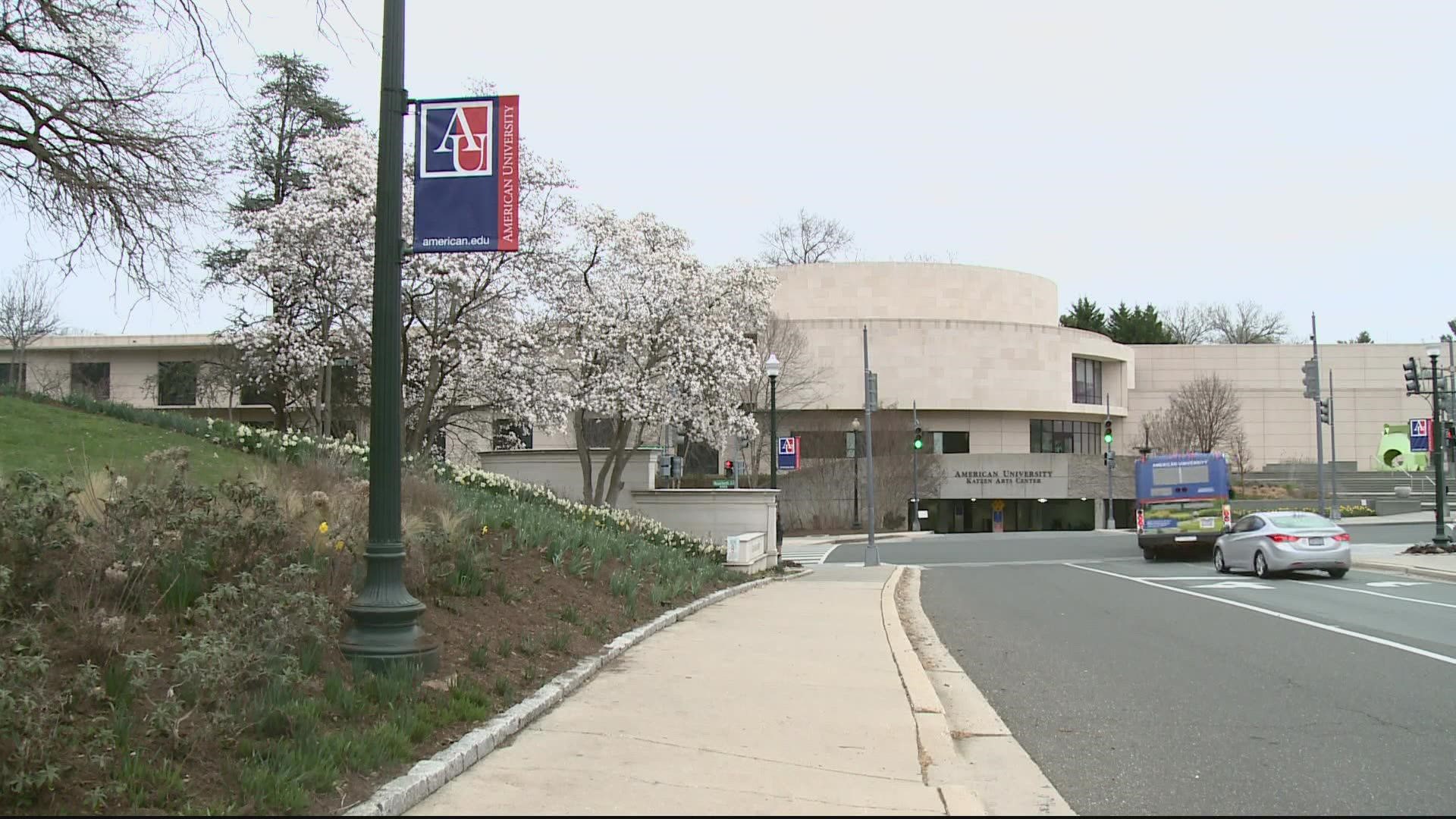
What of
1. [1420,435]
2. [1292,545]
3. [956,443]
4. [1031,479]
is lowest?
[1292,545]

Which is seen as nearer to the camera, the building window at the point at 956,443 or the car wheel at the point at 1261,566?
the car wheel at the point at 1261,566

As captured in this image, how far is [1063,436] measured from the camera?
2948 inches

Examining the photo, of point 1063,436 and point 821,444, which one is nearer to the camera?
point 821,444

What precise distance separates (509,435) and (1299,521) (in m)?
23.0

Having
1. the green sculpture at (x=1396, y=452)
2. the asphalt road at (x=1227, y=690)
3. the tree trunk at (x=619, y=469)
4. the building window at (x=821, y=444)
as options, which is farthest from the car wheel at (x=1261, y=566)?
the green sculpture at (x=1396, y=452)

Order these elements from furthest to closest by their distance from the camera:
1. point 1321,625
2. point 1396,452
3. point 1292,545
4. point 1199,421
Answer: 1. point 1396,452
2. point 1199,421
3. point 1292,545
4. point 1321,625

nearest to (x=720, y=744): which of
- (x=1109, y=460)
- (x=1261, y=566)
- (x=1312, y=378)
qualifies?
(x=1261, y=566)

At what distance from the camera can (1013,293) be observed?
244ft

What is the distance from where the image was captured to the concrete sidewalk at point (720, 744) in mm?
5492

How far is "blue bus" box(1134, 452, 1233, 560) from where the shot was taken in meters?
28.6

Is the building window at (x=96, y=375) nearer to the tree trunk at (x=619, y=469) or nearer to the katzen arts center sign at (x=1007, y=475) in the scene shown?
the tree trunk at (x=619, y=469)

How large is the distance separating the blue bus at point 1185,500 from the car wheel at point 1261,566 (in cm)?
634

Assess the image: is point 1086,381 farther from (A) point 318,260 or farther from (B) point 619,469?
(A) point 318,260

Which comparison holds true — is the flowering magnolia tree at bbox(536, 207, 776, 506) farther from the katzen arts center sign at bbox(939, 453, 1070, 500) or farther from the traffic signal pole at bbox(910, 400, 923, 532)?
the katzen arts center sign at bbox(939, 453, 1070, 500)
